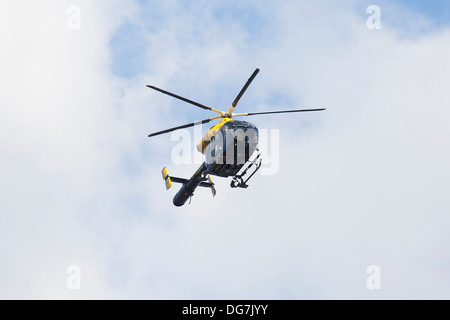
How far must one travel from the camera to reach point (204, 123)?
46062mm

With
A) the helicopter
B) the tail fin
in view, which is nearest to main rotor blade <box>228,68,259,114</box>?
the helicopter

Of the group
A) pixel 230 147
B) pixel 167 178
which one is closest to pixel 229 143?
pixel 230 147

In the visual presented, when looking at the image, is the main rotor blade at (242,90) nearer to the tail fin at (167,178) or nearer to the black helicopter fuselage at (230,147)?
the black helicopter fuselage at (230,147)

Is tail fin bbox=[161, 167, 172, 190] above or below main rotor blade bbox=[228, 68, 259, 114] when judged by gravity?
below

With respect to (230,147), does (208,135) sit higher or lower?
higher

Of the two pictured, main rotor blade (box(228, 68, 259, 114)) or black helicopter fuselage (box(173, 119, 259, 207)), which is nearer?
main rotor blade (box(228, 68, 259, 114))

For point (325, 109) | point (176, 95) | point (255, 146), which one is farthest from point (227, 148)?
Result: point (325, 109)

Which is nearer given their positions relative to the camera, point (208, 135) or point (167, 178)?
point (208, 135)

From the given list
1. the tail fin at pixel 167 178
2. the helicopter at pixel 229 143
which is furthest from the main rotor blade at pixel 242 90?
the tail fin at pixel 167 178

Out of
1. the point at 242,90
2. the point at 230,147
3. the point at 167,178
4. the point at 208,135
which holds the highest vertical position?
the point at 242,90

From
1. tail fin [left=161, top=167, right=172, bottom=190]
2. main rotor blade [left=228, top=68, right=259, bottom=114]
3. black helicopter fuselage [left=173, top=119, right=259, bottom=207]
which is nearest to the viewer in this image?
main rotor blade [left=228, top=68, right=259, bottom=114]

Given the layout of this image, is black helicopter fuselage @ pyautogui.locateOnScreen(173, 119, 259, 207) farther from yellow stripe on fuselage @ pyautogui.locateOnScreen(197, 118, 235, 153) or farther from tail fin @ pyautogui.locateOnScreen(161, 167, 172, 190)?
tail fin @ pyautogui.locateOnScreen(161, 167, 172, 190)

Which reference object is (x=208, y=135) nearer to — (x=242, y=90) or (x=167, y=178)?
(x=242, y=90)
